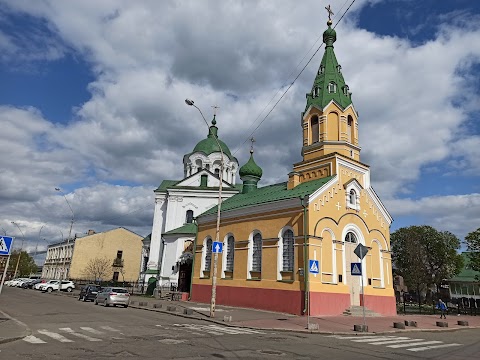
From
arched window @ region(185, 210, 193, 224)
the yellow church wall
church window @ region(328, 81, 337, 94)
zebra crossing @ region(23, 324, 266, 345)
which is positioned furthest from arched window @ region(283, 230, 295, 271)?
arched window @ region(185, 210, 193, 224)

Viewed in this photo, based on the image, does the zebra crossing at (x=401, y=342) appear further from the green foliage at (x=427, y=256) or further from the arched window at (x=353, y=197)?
the green foliage at (x=427, y=256)

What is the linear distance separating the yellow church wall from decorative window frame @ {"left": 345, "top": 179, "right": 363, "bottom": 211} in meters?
3.91

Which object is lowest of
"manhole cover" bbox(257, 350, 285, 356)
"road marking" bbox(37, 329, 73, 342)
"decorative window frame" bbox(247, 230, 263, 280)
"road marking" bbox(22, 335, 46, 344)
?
"road marking" bbox(22, 335, 46, 344)

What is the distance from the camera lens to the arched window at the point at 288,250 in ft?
73.4

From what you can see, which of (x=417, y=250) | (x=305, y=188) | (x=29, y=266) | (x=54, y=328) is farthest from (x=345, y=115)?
(x=29, y=266)

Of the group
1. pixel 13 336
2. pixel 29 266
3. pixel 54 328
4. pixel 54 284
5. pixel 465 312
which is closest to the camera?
pixel 13 336

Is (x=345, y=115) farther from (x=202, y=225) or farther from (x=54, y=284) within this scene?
(x=54, y=284)

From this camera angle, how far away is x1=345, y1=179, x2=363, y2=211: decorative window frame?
78.5 ft

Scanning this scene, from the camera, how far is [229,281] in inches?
1017

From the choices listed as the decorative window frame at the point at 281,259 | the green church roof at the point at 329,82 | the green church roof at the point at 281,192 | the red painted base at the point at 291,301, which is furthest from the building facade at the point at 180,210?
the decorative window frame at the point at 281,259

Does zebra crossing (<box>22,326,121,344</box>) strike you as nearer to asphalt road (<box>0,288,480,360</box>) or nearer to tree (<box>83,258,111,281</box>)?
asphalt road (<box>0,288,480,360</box>)

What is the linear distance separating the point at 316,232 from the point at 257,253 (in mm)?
5066

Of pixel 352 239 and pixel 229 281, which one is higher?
pixel 352 239

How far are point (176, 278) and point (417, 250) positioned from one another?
3280 centimetres
